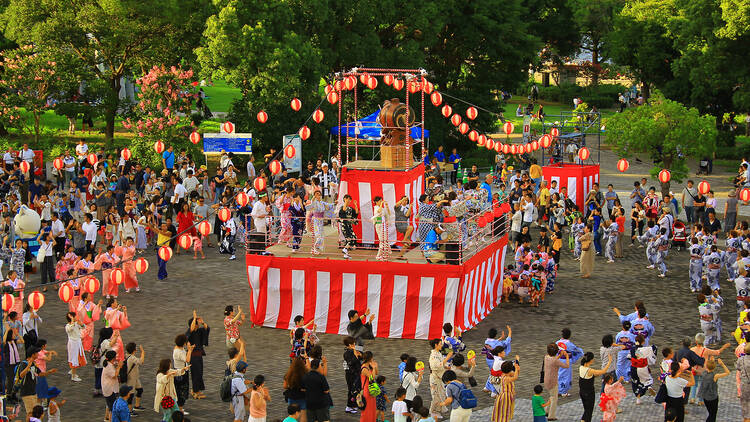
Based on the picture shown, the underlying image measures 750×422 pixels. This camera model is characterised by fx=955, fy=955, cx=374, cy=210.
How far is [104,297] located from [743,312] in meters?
14.7

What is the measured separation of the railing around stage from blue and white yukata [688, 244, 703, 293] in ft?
17.1

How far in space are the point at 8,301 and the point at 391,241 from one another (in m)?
7.84

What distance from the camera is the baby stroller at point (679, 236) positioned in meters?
28.4

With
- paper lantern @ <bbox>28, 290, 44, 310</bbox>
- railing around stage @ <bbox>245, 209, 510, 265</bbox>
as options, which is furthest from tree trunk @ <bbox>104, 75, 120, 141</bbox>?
paper lantern @ <bbox>28, 290, 44, 310</bbox>

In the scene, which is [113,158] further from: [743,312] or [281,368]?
[743,312]

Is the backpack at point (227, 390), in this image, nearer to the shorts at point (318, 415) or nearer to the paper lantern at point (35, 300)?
the shorts at point (318, 415)

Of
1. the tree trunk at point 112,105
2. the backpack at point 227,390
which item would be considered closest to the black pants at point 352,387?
the backpack at point 227,390

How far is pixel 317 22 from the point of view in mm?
39250

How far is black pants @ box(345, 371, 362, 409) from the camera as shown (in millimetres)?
16375

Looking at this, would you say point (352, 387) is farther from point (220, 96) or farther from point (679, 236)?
point (220, 96)

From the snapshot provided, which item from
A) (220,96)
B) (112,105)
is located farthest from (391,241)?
(220,96)

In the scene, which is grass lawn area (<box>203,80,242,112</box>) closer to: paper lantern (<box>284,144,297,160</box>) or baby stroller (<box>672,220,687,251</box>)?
paper lantern (<box>284,144,297,160</box>)

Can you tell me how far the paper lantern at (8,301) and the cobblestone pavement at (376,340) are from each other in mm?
1653

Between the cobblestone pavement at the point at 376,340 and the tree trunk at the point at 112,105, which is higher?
the tree trunk at the point at 112,105
